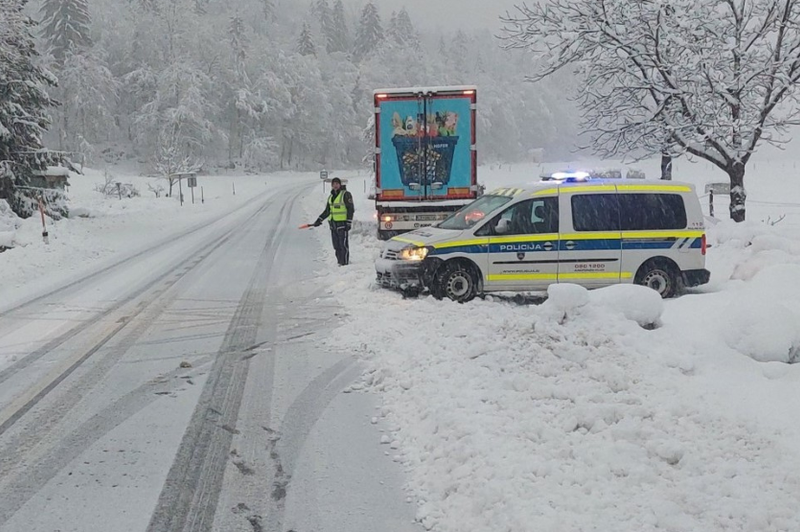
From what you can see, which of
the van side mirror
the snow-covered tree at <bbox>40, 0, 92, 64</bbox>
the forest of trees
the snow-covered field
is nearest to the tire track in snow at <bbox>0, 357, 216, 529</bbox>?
the snow-covered field

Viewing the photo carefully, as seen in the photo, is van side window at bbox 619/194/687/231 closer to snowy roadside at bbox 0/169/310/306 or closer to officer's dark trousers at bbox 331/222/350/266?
officer's dark trousers at bbox 331/222/350/266

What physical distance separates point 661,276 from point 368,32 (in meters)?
123

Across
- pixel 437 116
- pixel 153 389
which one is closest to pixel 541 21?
pixel 437 116

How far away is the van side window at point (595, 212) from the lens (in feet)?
33.1

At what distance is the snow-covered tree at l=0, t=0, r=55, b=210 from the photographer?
827 inches

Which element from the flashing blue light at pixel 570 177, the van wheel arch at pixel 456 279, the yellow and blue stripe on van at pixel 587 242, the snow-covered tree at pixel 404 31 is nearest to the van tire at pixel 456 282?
the van wheel arch at pixel 456 279

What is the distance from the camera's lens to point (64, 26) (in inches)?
3118

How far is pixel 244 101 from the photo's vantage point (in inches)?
3388

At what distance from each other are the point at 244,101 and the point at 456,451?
87.2 meters

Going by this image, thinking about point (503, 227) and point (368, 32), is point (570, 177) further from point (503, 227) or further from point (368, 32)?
point (368, 32)

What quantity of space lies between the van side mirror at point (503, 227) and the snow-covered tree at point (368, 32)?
119603 mm

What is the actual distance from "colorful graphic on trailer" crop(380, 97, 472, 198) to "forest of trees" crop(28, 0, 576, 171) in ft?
138

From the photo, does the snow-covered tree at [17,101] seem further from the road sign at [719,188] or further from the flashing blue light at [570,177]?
the road sign at [719,188]

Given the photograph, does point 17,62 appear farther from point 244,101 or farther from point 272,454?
point 244,101
